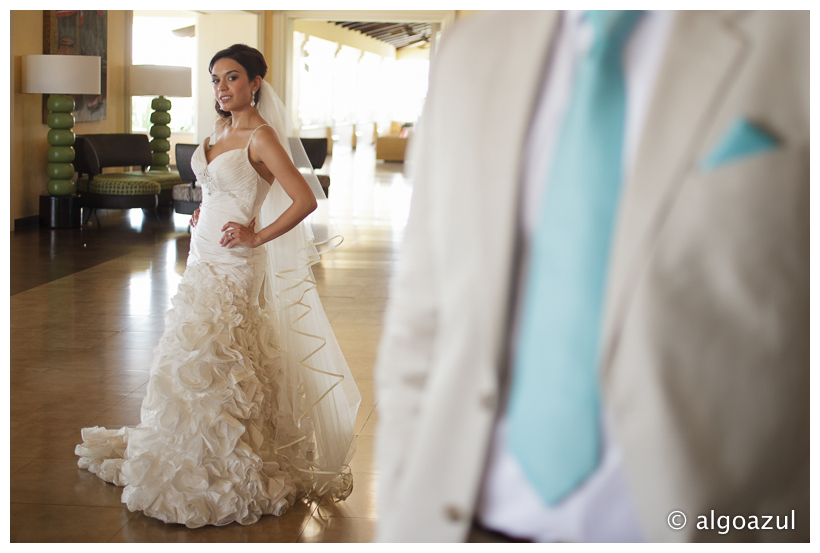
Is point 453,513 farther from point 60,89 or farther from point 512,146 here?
point 60,89

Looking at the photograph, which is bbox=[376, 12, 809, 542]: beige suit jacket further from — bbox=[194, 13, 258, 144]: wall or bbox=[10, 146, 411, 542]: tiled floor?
bbox=[194, 13, 258, 144]: wall

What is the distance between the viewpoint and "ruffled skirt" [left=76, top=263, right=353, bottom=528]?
2709mm

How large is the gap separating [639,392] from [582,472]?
13cm

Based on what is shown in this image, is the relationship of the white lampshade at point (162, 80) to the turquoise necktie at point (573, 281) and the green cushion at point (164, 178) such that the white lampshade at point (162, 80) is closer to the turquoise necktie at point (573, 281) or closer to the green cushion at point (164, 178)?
the green cushion at point (164, 178)

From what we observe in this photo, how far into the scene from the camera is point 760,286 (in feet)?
3.05

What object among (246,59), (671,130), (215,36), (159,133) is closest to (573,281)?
(671,130)

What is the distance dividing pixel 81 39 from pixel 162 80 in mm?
1157

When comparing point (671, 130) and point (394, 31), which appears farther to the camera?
point (394, 31)

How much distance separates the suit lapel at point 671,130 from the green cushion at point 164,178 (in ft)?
32.8

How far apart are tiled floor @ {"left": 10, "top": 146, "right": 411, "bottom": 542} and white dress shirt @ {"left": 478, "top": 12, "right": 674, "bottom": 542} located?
1711mm

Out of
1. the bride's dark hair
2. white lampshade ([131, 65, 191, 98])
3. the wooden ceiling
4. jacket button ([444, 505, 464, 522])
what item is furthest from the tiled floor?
the wooden ceiling

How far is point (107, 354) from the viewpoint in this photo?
15.3ft
